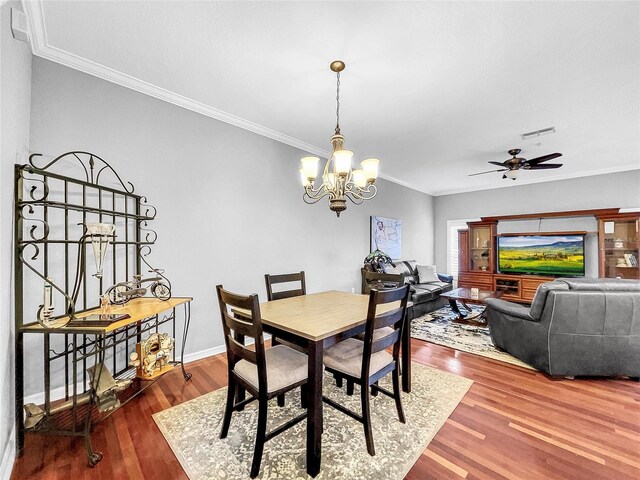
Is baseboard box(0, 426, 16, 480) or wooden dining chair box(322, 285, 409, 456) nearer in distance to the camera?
baseboard box(0, 426, 16, 480)

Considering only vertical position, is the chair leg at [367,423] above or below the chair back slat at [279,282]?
below

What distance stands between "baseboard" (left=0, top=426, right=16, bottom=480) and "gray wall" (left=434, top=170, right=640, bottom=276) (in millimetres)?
7517

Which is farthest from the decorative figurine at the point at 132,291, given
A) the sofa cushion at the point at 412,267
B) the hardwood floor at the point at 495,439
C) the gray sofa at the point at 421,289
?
the sofa cushion at the point at 412,267

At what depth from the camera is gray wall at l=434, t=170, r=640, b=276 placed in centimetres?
481

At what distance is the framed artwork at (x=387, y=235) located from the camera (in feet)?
17.2

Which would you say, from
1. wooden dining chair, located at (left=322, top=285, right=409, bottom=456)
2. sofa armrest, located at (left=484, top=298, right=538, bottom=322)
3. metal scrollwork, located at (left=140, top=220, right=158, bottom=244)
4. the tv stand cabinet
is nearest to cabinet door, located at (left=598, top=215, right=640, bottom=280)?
the tv stand cabinet

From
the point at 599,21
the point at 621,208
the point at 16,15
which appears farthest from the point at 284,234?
the point at 621,208

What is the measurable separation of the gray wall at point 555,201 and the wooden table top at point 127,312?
264 inches

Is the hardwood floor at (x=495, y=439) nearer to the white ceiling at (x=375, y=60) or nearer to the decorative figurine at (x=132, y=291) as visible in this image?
the decorative figurine at (x=132, y=291)

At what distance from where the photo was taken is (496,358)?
2896 mm

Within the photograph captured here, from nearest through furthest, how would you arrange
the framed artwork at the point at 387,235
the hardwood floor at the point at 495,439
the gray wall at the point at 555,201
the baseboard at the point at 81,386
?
the hardwood floor at the point at 495,439, the baseboard at the point at 81,386, the gray wall at the point at 555,201, the framed artwork at the point at 387,235

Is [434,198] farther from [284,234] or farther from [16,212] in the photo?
[16,212]

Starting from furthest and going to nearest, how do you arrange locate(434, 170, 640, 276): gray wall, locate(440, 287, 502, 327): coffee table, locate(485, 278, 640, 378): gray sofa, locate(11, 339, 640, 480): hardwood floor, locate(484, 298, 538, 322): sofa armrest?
locate(434, 170, 640, 276): gray wall < locate(440, 287, 502, 327): coffee table < locate(484, 298, 538, 322): sofa armrest < locate(485, 278, 640, 378): gray sofa < locate(11, 339, 640, 480): hardwood floor

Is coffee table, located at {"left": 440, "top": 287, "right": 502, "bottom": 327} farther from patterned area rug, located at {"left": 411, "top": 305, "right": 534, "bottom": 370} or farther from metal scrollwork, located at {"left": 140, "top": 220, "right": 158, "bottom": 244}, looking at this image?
metal scrollwork, located at {"left": 140, "top": 220, "right": 158, "bottom": 244}
